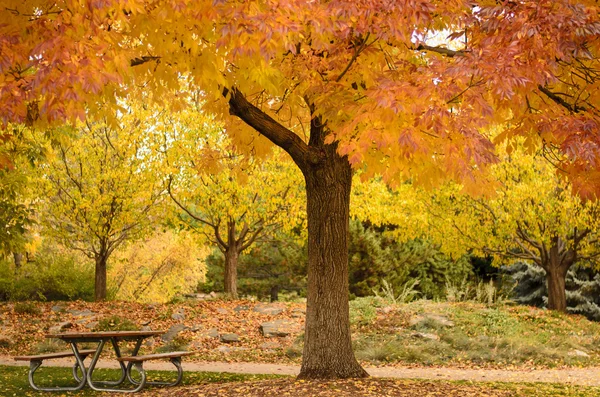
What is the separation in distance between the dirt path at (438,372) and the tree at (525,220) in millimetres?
5856

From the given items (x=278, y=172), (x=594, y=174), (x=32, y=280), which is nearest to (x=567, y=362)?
(x=594, y=174)

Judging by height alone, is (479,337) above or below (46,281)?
below

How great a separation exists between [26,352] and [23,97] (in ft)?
30.3

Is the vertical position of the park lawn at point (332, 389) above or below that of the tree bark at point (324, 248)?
below

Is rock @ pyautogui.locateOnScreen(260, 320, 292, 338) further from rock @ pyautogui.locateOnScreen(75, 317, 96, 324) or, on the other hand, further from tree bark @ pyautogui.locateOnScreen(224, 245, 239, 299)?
tree bark @ pyautogui.locateOnScreen(224, 245, 239, 299)

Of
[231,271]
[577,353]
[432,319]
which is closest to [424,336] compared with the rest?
[432,319]

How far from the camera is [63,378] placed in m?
10.4

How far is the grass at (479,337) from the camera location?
1315 cm

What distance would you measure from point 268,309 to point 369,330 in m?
3.27

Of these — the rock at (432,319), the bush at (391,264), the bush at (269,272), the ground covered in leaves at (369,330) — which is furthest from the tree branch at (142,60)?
the bush at (269,272)

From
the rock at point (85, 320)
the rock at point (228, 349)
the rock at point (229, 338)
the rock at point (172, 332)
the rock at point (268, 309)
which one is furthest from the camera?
the rock at point (268, 309)

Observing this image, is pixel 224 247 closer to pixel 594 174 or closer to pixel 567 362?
pixel 567 362

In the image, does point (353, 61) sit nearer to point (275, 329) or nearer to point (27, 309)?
point (275, 329)

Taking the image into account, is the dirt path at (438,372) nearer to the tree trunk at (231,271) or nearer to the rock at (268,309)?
the rock at (268,309)
